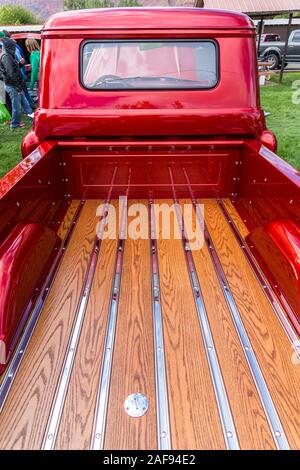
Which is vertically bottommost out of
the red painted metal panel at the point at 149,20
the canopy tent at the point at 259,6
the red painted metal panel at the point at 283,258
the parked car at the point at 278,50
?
the red painted metal panel at the point at 283,258

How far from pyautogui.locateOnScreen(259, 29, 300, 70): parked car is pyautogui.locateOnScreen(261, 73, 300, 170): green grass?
3.86m

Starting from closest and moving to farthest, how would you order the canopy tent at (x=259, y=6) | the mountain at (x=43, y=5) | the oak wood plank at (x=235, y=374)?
the oak wood plank at (x=235, y=374)
the canopy tent at (x=259, y=6)
the mountain at (x=43, y=5)

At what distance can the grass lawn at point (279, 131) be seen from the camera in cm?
497

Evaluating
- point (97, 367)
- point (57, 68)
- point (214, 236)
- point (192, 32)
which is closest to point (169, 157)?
point (214, 236)

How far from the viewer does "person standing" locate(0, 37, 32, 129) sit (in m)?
5.91

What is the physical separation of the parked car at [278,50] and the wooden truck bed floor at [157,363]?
50.1 feet

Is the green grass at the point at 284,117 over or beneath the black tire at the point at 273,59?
beneath

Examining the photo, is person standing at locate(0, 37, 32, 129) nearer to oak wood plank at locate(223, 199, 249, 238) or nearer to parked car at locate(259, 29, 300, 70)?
oak wood plank at locate(223, 199, 249, 238)

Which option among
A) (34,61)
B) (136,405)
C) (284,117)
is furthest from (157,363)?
(34,61)

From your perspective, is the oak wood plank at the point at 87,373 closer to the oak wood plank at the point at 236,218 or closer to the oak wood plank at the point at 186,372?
the oak wood plank at the point at 186,372

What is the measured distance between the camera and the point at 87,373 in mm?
1354

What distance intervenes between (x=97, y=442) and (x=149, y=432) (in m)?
0.17

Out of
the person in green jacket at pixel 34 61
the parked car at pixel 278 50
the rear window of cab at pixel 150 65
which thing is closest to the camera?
the rear window of cab at pixel 150 65

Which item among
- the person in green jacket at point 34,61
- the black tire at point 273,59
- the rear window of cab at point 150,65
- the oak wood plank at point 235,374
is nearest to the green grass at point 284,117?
the rear window of cab at point 150,65
